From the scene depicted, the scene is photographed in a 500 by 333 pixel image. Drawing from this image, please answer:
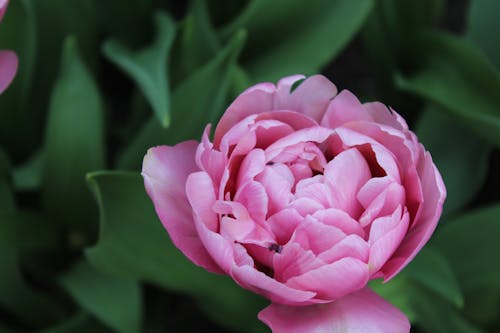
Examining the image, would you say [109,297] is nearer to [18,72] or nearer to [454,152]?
[18,72]

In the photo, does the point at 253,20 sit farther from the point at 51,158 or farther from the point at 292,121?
the point at 292,121

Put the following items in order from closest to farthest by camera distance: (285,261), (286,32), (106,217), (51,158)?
(285,261), (106,217), (51,158), (286,32)

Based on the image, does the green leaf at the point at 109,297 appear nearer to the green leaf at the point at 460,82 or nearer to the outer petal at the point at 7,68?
the outer petal at the point at 7,68

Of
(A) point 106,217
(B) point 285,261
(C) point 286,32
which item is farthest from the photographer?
(C) point 286,32

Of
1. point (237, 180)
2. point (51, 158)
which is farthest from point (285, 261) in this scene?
point (51, 158)

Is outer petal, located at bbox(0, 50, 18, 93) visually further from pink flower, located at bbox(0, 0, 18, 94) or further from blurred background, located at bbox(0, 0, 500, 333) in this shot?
blurred background, located at bbox(0, 0, 500, 333)

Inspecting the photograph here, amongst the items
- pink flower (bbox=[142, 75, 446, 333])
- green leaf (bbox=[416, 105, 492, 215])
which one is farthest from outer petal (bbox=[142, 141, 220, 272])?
green leaf (bbox=[416, 105, 492, 215])

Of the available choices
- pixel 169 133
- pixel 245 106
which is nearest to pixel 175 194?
pixel 245 106
